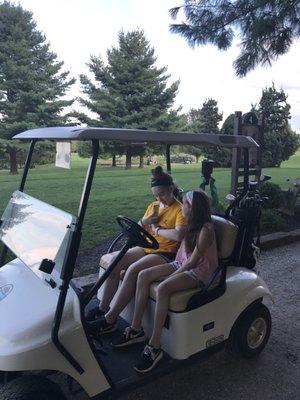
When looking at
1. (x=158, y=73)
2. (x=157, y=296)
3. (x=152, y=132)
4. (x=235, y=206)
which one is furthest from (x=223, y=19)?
(x=158, y=73)

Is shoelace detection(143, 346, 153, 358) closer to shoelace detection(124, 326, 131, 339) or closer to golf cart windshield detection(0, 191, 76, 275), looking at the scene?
shoelace detection(124, 326, 131, 339)

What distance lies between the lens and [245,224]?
3.10 meters

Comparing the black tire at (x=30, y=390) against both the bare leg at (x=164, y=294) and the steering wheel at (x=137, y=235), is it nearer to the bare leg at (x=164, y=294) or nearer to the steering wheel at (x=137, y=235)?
the bare leg at (x=164, y=294)

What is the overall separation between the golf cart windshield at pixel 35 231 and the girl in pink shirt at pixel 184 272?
703 mm

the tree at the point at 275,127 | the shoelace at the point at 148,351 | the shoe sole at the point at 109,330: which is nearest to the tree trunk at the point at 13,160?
the tree at the point at 275,127

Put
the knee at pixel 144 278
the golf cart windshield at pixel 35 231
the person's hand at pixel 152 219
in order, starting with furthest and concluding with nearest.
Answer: the person's hand at pixel 152 219 < the knee at pixel 144 278 < the golf cart windshield at pixel 35 231

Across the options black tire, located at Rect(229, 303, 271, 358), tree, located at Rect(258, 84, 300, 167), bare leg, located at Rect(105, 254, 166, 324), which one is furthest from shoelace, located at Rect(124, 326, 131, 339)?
tree, located at Rect(258, 84, 300, 167)

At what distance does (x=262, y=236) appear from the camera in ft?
20.5

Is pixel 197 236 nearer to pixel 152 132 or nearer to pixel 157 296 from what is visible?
pixel 157 296

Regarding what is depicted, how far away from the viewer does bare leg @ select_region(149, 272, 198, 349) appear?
248cm

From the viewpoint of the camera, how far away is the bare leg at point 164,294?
97.8 inches

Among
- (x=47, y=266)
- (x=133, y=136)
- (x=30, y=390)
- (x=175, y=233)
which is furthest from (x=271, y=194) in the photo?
(x=30, y=390)

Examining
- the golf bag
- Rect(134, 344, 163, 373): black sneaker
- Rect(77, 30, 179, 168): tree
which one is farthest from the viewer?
Rect(77, 30, 179, 168): tree

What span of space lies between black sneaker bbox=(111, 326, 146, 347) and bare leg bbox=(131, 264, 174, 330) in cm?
4
